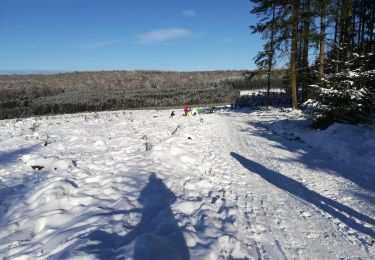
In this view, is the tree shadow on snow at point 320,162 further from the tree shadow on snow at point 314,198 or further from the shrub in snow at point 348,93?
the shrub in snow at point 348,93

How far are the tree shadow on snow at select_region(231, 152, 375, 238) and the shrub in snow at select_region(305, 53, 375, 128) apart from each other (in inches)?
249

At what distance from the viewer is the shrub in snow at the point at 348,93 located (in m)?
13.7

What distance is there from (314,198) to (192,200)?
2741 mm

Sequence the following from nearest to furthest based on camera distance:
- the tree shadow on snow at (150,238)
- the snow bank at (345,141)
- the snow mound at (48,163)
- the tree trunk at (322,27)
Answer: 1. the tree shadow on snow at (150,238)
2. the snow mound at (48,163)
3. the snow bank at (345,141)
4. the tree trunk at (322,27)

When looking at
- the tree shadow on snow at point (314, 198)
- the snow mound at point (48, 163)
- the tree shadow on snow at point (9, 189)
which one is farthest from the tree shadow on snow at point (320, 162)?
the tree shadow on snow at point (9, 189)

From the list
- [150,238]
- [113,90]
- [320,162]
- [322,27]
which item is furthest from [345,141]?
[113,90]

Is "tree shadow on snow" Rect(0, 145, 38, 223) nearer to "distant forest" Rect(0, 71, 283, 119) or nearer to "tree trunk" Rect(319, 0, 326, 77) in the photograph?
"tree trunk" Rect(319, 0, 326, 77)

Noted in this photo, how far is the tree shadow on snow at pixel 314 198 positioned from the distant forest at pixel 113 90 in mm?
46436

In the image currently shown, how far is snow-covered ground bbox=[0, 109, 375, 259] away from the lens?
5.01 meters

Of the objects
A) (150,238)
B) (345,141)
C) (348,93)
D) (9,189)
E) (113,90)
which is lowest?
(9,189)

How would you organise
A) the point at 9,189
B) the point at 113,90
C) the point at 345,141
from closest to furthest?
the point at 9,189
the point at 345,141
the point at 113,90

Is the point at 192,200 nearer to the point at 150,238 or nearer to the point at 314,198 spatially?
the point at 150,238

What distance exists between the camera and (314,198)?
723 centimetres

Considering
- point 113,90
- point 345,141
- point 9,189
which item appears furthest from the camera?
point 113,90
